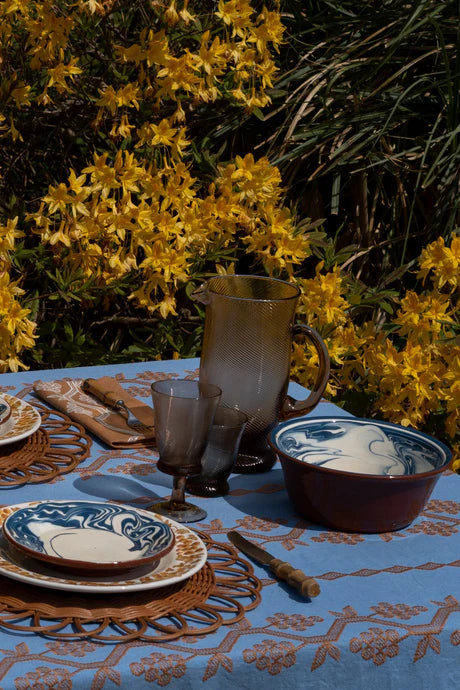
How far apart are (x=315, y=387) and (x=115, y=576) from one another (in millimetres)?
503

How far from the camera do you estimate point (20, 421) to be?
136cm

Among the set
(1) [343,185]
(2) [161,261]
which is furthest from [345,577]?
(1) [343,185]

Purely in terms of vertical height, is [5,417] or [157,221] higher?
[157,221]

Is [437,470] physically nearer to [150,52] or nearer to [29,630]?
[29,630]

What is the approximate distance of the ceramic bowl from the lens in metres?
1.10

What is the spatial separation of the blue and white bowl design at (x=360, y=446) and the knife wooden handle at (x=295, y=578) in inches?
9.0

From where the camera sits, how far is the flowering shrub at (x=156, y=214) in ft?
7.02

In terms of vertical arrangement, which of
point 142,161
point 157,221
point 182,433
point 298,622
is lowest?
point 298,622

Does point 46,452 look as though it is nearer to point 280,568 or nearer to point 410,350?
point 280,568

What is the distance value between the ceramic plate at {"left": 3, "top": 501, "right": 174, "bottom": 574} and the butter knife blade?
90mm

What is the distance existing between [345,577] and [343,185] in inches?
91.7

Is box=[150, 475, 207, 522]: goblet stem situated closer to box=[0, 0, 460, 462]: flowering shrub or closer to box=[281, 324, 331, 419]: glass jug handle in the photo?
box=[281, 324, 331, 419]: glass jug handle

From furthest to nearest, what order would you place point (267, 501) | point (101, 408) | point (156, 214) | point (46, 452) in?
point (156, 214) → point (101, 408) → point (46, 452) → point (267, 501)

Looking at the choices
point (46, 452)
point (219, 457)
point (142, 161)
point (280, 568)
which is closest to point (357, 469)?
point (219, 457)
